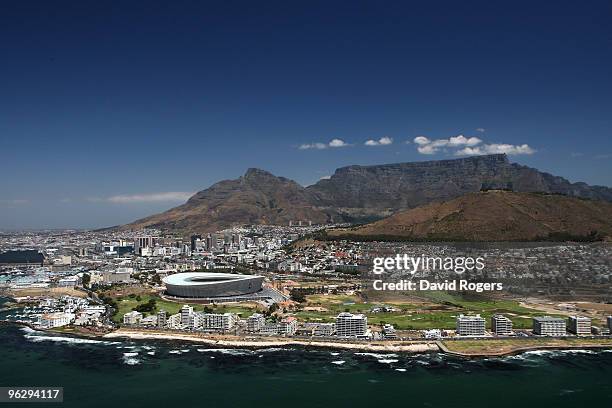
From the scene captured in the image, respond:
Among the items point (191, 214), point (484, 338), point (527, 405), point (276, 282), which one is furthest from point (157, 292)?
point (191, 214)

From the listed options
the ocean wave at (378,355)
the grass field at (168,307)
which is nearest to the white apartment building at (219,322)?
the grass field at (168,307)

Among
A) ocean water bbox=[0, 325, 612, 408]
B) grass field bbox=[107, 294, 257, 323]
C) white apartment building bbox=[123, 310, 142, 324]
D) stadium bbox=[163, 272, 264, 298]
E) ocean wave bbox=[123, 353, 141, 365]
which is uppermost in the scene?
stadium bbox=[163, 272, 264, 298]

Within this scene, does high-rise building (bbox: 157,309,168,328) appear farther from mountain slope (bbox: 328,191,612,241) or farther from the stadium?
mountain slope (bbox: 328,191,612,241)

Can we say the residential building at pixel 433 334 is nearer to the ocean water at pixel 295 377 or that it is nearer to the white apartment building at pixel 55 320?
the ocean water at pixel 295 377

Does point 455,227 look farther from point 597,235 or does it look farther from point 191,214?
point 191,214

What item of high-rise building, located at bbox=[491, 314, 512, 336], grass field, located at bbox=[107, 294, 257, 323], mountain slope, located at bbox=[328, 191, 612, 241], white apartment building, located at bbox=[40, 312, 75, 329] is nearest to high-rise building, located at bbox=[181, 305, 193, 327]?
grass field, located at bbox=[107, 294, 257, 323]

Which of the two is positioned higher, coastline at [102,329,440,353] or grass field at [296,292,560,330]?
grass field at [296,292,560,330]
